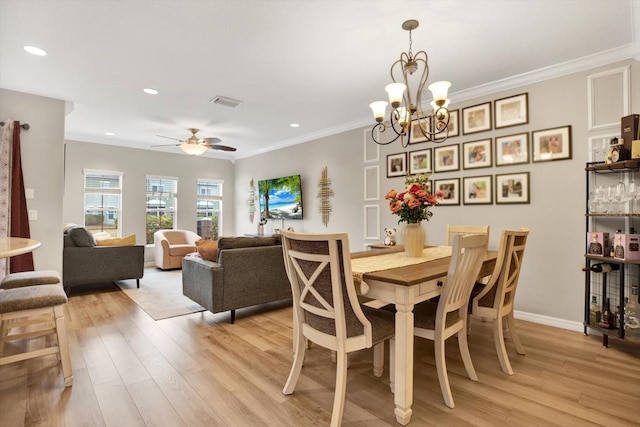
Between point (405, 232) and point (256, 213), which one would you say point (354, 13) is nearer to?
point (405, 232)

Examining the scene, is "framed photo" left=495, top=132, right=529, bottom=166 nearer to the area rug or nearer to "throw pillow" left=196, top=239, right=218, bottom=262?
"throw pillow" left=196, top=239, right=218, bottom=262

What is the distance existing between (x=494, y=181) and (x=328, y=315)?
288 centimetres

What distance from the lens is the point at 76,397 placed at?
77.0 inches

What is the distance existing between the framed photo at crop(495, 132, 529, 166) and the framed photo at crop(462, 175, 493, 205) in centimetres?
24

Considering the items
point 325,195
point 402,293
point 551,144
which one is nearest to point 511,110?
point 551,144

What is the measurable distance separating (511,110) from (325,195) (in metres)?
3.04

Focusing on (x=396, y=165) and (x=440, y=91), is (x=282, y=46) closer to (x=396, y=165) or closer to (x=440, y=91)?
(x=440, y=91)

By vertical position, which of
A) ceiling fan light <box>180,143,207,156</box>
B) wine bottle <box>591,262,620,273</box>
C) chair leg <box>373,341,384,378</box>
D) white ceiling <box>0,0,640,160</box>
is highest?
white ceiling <box>0,0,640,160</box>

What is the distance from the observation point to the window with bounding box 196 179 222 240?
305 inches

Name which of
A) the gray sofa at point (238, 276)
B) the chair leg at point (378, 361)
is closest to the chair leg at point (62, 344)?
the gray sofa at point (238, 276)

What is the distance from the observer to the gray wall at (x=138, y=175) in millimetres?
6074

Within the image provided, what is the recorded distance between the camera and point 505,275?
2.26 metres

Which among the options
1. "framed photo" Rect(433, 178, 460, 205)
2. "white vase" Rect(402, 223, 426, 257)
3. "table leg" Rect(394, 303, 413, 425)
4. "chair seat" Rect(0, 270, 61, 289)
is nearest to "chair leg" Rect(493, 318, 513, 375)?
"white vase" Rect(402, 223, 426, 257)

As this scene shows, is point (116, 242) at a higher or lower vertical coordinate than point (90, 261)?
higher
